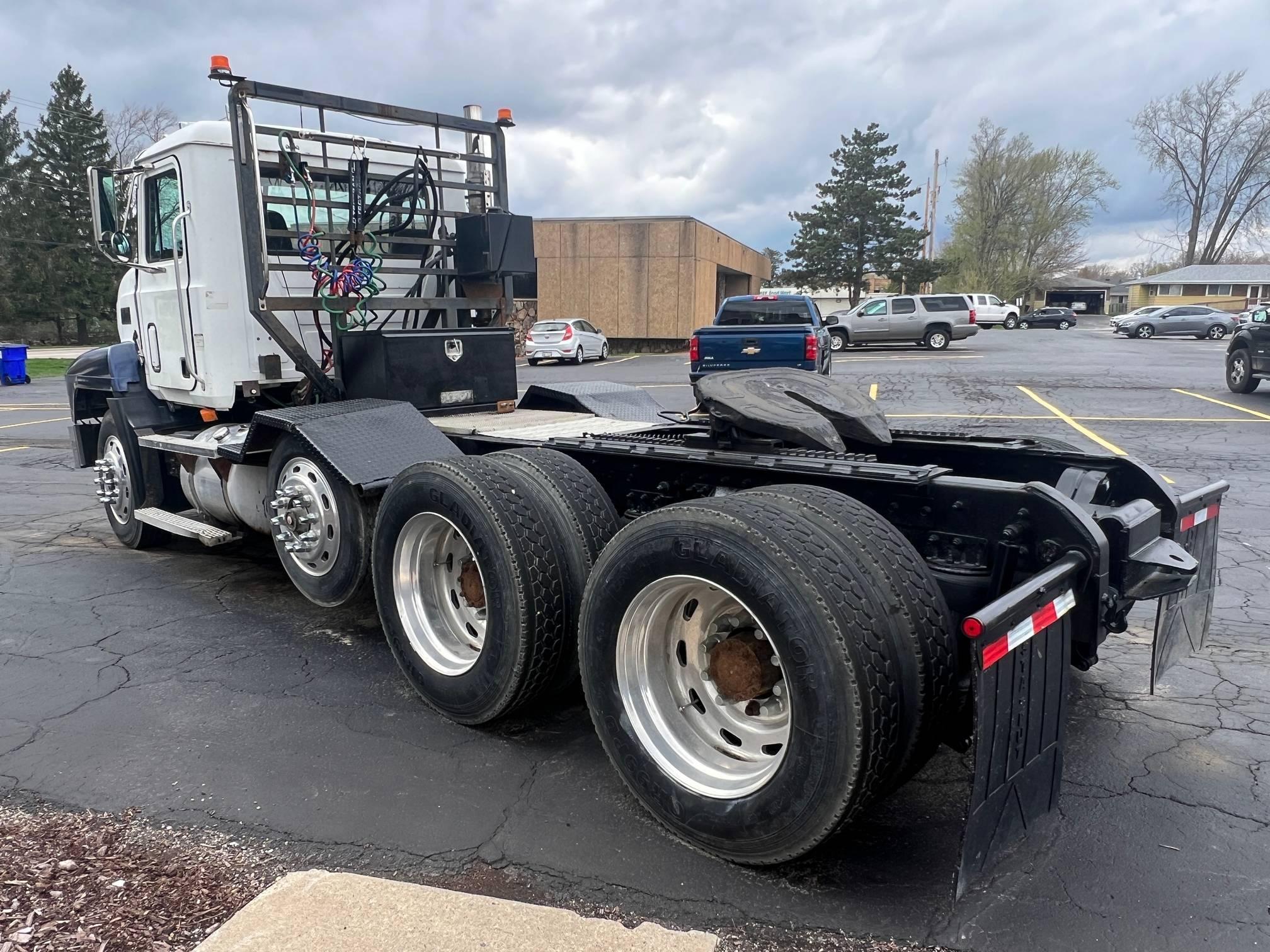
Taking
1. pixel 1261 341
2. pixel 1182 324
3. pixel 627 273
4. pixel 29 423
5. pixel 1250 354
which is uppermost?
pixel 627 273

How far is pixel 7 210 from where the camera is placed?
44375 millimetres

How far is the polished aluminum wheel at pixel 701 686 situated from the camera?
2.90 metres

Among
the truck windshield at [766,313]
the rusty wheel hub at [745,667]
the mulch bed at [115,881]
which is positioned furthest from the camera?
the truck windshield at [766,313]

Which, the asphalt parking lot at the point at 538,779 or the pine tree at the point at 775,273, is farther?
the pine tree at the point at 775,273

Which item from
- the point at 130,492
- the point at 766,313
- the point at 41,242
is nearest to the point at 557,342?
the point at 766,313

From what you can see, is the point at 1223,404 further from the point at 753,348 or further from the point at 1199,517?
the point at 1199,517

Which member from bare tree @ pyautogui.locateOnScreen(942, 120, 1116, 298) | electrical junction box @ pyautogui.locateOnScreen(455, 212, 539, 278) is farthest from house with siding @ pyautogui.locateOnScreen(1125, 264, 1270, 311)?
electrical junction box @ pyautogui.locateOnScreen(455, 212, 539, 278)

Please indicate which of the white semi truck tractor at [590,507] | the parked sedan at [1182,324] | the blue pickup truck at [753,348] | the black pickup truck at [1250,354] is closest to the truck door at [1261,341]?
the black pickup truck at [1250,354]

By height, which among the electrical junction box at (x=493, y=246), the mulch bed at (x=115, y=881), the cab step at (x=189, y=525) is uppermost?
the electrical junction box at (x=493, y=246)

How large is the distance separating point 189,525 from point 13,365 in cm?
2415

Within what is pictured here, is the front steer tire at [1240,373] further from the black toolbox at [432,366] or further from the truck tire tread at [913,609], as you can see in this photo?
the truck tire tread at [913,609]

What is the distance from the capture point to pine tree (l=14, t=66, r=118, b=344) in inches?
1751

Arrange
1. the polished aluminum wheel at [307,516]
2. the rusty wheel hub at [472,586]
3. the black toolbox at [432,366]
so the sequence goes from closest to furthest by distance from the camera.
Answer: the rusty wheel hub at [472,586], the polished aluminum wheel at [307,516], the black toolbox at [432,366]

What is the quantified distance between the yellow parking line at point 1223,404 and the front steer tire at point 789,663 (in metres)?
13.8
